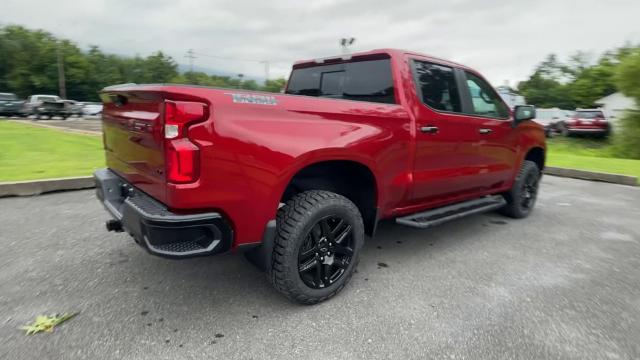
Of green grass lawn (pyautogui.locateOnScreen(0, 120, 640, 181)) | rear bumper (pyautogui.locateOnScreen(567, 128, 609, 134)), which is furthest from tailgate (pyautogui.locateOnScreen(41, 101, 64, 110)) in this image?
rear bumper (pyautogui.locateOnScreen(567, 128, 609, 134))

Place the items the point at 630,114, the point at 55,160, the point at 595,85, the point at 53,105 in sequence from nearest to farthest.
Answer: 1. the point at 55,160
2. the point at 630,114
3. the point at 53,105
4. the point at 595,85

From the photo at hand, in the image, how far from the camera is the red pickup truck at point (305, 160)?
2.17 metres

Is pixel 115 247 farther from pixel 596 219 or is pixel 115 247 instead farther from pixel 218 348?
pixel 596 219

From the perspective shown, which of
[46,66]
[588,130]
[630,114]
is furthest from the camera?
[46,66]

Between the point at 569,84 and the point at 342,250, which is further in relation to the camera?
the point at 569,84

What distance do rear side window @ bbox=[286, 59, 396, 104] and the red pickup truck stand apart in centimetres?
1

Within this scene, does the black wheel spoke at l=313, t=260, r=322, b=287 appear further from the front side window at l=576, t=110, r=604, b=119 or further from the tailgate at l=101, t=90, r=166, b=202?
the front side window at l=576, t=110, r=604, b=119

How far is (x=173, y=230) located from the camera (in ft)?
7.04

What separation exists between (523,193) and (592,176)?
4.54 metres

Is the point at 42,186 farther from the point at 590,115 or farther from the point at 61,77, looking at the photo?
the point at 61,77

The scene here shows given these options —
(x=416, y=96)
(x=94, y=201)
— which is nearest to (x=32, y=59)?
(x=94, y=201)

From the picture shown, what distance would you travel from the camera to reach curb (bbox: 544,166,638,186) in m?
7.87

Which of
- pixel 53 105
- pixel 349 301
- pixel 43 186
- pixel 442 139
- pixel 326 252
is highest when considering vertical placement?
pixel 442 139

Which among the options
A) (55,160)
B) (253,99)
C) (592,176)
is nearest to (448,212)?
(253,99)
